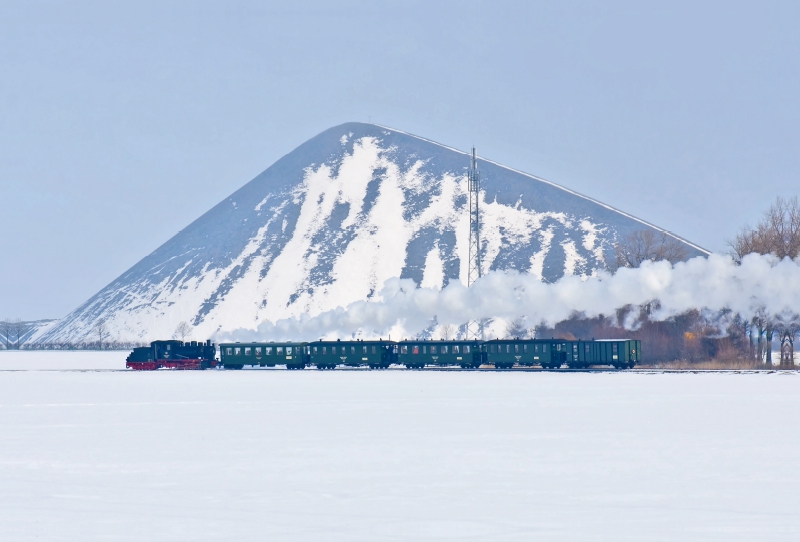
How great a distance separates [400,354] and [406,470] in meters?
78.6

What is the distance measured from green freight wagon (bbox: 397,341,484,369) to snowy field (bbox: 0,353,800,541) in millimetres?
48261

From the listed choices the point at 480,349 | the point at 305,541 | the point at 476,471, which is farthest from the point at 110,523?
the point at 480,349

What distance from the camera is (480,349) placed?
332 ft

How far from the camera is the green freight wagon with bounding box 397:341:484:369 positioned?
101250mm

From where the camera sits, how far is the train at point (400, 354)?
9625 centimetres

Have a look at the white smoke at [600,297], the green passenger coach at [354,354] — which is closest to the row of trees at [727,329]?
the white smoke at [600,297]

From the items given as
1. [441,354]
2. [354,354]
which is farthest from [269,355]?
[441,354]

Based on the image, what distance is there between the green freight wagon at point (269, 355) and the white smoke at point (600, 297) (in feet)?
57.6

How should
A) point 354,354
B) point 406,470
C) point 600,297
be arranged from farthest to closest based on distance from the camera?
1. point 600,297
2. point 354,354
3. point 406,470

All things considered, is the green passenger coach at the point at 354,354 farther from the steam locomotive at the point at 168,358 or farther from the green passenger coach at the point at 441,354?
the steam locomotive at the point at 168,358

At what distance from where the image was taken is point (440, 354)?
102750 millimetres

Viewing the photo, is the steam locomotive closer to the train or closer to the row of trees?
the train

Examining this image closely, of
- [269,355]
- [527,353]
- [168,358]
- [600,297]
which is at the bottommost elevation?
[168,358]

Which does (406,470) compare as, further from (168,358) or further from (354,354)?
(168,358)
